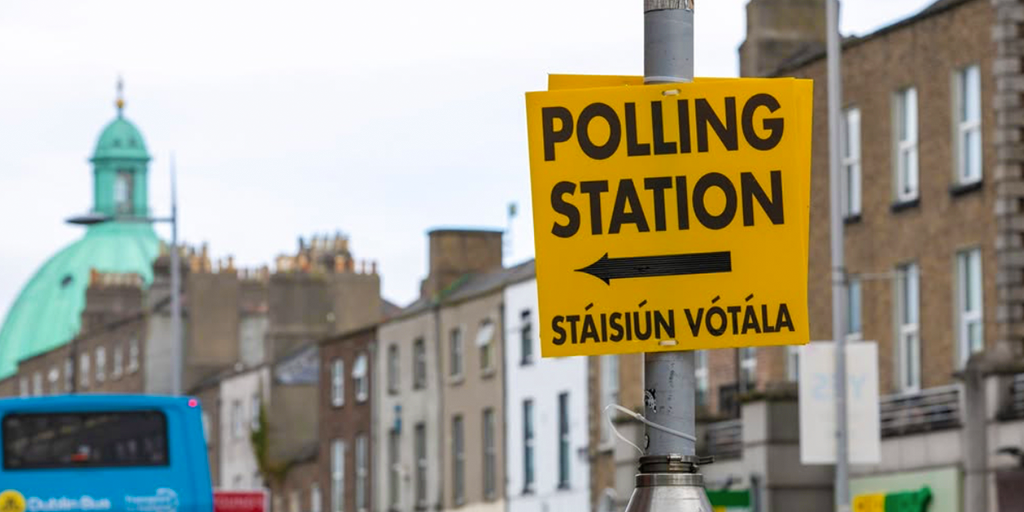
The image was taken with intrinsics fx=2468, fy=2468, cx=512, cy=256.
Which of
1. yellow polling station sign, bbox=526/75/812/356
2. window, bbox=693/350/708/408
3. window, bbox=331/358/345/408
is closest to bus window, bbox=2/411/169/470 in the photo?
yellow polling station sign, bbox=526/75/812/356

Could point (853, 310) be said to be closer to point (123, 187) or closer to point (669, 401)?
point (669, 401)

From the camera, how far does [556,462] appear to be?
192ft

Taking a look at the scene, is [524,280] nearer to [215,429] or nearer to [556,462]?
[556,462]

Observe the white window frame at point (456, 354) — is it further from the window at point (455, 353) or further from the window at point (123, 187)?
the window at point (123, 187)

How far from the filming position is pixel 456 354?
65.4 meters

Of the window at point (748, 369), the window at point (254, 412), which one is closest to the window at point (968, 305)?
the window at point (748, 369)

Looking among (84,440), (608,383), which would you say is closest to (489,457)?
(608,383)

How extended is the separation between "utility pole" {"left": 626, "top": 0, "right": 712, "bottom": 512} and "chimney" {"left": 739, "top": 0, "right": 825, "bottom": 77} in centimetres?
4027

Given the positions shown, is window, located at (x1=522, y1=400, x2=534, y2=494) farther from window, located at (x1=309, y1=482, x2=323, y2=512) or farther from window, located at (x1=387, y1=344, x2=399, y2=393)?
window, located at (x1=309, y1=482, x2=323, y2=512)

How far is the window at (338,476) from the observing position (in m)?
73.4

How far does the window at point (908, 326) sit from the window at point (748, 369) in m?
5.42

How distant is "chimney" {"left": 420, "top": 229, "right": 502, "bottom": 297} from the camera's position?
68625mm

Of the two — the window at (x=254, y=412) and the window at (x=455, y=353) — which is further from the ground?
the window at (x=455, y=353)

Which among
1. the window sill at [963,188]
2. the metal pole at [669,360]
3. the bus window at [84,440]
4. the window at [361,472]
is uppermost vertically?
the window sill at [963,188]
